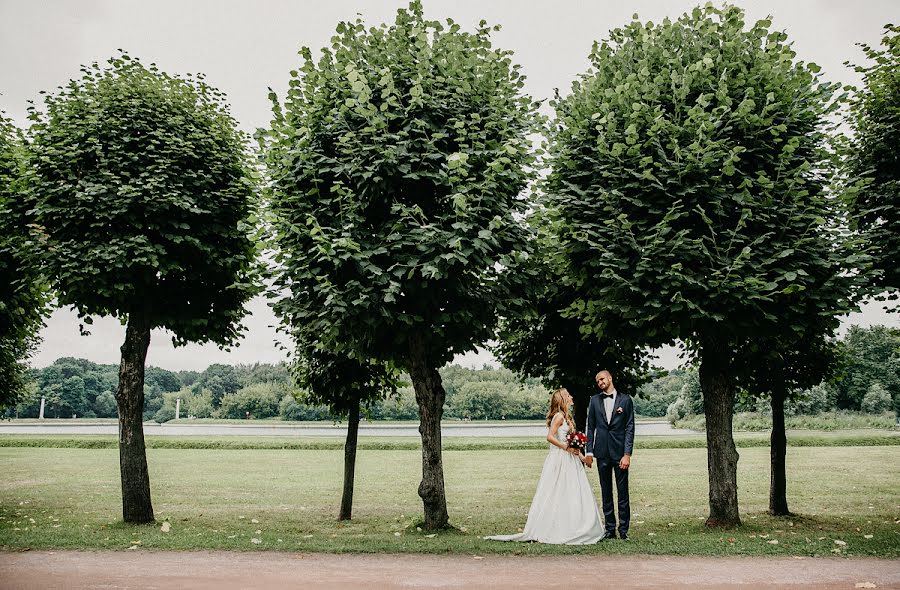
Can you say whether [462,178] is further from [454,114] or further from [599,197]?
[599,197]

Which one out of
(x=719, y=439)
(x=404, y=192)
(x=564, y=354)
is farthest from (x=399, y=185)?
(x=719, y=439)

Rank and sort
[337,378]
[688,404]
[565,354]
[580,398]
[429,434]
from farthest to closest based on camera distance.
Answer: [688,404], [580,398], [565,354], [337,378], [429,434]

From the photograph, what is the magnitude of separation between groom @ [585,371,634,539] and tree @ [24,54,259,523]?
24.5 feet

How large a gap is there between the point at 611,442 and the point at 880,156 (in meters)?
8.77

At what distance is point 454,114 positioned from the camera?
12.4 metres

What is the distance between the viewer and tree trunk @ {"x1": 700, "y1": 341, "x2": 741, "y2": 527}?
516 inches

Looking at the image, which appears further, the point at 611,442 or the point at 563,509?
the point at 611,442

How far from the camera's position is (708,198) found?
39.6ft

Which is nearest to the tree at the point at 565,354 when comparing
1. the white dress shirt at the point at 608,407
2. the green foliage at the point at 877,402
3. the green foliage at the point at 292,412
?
the white dress shirt at the point at 608,407

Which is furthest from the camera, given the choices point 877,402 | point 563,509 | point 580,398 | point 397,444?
point 877,402

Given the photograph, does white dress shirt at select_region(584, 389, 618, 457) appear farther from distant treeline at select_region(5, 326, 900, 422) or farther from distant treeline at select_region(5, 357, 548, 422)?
distant treeline at select_region(5, 357, 548, 422)

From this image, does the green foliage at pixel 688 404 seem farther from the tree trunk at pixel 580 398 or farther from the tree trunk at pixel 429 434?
the tree trunk at pixel 429 434

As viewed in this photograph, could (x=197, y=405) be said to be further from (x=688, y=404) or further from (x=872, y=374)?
(x=872, y=374)

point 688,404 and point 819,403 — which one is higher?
point 819,403
